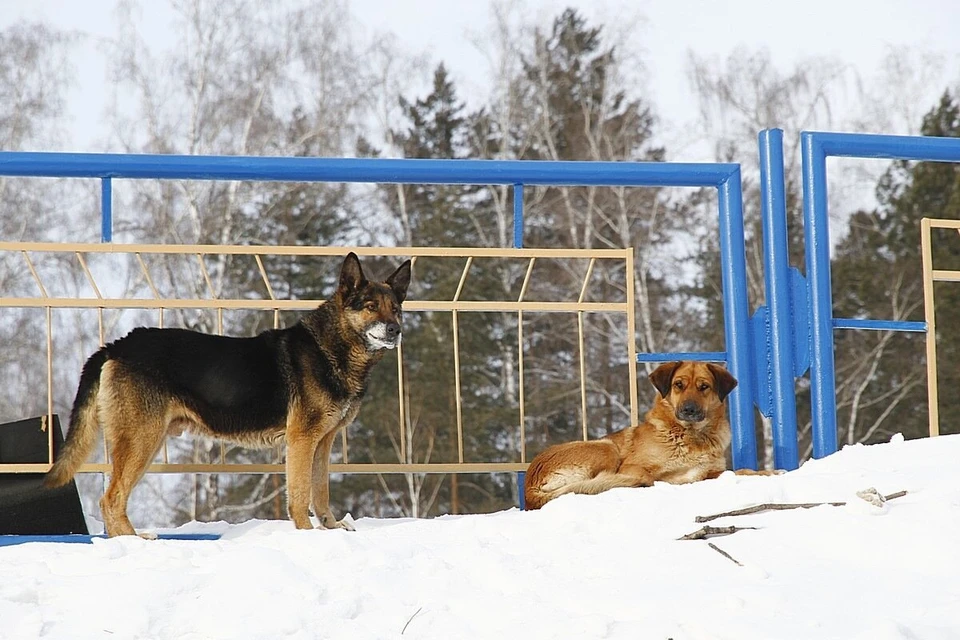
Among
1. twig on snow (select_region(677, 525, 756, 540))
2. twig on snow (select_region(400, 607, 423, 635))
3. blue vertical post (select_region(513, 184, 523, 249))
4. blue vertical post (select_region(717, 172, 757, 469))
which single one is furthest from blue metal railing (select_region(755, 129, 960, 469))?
twig on snow (select_region(400, 607, 423, 635))

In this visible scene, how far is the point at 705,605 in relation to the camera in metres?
3.00

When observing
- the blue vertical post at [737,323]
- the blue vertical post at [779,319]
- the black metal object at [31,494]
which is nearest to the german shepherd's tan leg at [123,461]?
the black metal object at [31,494]

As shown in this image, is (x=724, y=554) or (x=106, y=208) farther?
(x=106, y=208)

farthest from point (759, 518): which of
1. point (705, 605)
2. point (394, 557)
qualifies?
point (394, 557)

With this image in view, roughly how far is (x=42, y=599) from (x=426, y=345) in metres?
14.8

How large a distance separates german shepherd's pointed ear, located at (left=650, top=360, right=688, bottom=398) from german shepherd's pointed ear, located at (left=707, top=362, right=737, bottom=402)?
204 mm

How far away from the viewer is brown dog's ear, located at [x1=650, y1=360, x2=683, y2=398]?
5.61 metres

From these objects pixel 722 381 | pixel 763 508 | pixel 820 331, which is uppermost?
pixel 820 331

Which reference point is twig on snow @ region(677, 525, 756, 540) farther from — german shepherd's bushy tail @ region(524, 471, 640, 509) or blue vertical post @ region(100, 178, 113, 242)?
blue vertical post @ region(100, 178, 113, 242)

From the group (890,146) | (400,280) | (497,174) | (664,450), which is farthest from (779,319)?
(400,280)

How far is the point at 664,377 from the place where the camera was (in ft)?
18.5

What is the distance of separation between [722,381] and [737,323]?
42 cm

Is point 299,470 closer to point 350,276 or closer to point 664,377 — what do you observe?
point 350,276

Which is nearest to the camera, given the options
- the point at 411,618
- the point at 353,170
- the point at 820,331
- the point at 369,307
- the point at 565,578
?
the point at 411,618
